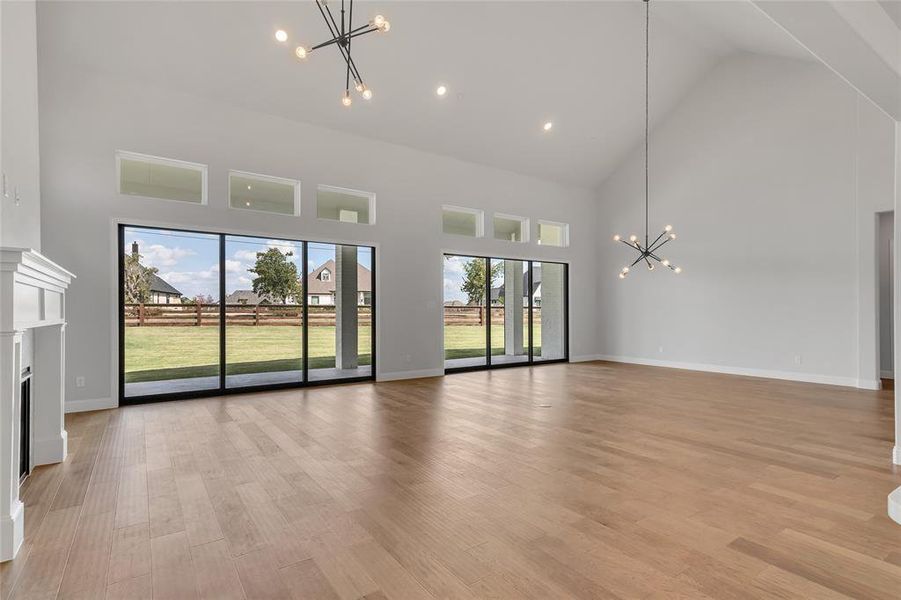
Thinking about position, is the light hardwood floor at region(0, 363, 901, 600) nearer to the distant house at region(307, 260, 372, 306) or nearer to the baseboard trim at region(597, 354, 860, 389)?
the baseboard trim at region(597, 354, 860, 389)

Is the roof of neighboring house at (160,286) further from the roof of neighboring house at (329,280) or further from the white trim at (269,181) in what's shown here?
the roof of neighboring house at (329,280)

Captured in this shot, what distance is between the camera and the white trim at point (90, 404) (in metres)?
5.25

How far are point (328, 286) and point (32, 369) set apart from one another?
4.15 meters

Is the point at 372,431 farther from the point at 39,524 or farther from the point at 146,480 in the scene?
the point at 39,524

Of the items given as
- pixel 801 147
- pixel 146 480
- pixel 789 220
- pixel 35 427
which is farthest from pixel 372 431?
pixel 801 147

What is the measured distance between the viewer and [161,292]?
19.7 feet

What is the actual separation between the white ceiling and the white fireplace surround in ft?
10.8

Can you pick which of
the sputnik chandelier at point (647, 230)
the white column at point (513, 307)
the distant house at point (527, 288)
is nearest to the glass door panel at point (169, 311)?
the distant house at point (527, 288)

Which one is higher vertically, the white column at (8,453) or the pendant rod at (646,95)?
the pendant rod at (646,95)

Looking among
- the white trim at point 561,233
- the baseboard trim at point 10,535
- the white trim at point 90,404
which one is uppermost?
Answer: the white trim at point 561,233

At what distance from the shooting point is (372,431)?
14.5ft

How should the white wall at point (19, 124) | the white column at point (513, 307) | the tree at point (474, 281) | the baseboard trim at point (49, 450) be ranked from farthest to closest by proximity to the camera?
the white column at point (513, 307), the tree at point (474, 281), the baseboard trim at point (49, 450), the white wall at point (19, 124)

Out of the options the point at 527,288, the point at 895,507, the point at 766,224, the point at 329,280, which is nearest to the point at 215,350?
Answer: the point at 329,280

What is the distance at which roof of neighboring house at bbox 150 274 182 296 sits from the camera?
5945mm
